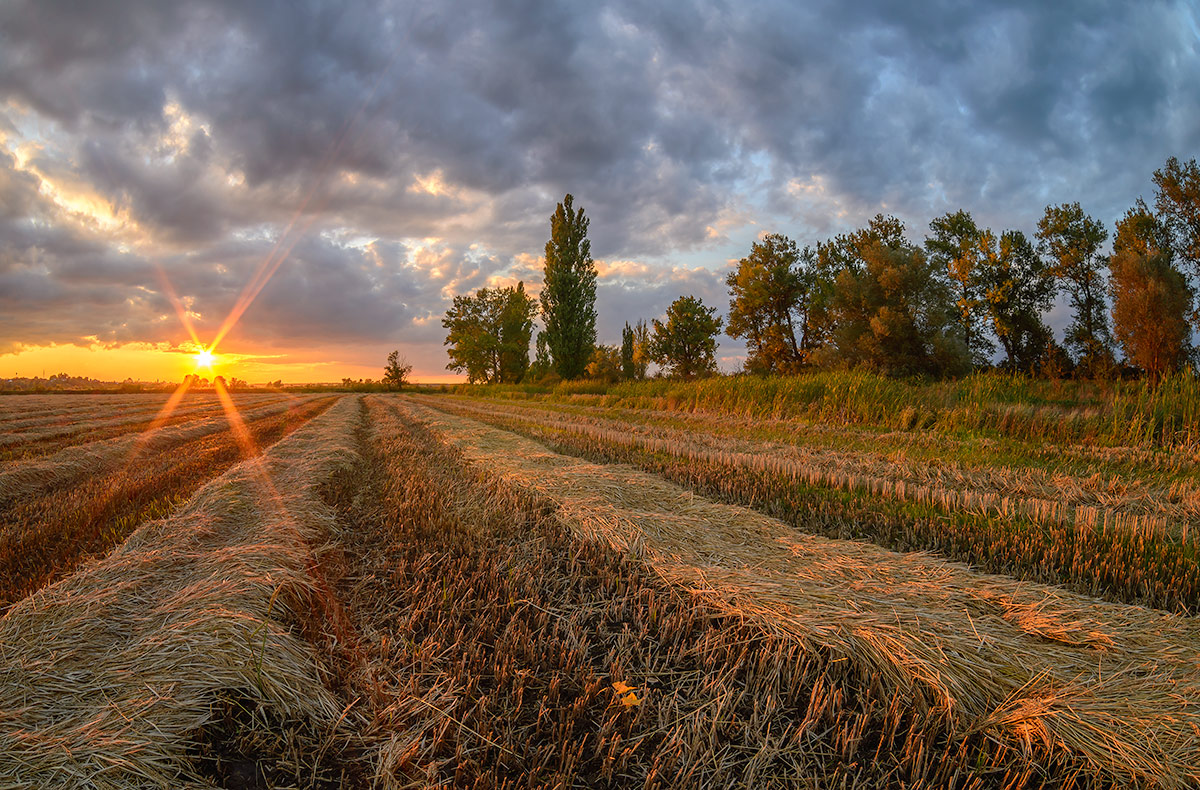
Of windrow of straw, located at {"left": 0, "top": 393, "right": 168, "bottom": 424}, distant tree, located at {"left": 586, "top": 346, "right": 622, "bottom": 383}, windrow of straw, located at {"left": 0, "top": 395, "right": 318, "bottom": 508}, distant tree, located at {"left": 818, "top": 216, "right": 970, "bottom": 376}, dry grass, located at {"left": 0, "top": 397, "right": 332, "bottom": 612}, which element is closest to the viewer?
dry grass, located at {"left": 0, "top": 397, "right": 332, "bottom": 612}

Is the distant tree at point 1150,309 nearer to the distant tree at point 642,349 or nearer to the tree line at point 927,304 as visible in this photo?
the tree line at point 927,304

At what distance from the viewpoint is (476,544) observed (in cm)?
365

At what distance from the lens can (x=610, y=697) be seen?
2004 mm

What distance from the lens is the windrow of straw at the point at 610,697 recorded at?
5.35ft

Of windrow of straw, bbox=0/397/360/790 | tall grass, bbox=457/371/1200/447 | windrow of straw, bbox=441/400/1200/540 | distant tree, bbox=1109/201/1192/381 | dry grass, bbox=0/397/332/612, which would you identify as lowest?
dry grass, bbox=0/397/332/612

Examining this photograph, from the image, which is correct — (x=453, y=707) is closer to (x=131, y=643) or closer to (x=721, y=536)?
(x=131, y=643)

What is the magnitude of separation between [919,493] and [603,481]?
316 cm

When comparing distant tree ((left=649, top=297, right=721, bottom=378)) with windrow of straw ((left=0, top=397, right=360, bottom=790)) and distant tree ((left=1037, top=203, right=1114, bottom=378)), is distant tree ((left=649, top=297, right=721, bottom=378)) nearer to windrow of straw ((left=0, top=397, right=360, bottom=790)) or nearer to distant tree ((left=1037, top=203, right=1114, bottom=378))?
distant tree ((left=1037, top=203, right=1114, bottom=378))

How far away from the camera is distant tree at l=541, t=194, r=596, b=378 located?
38500 mm

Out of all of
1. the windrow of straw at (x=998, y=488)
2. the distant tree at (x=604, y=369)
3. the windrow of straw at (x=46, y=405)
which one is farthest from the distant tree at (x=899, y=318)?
the windrow of straw at (x=46, y=405)

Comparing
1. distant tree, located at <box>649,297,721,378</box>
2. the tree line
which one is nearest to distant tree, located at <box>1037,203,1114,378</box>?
the tree line

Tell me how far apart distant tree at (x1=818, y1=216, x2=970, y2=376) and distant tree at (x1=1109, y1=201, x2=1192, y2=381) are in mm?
6748

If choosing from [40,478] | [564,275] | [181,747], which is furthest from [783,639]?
[564,275]

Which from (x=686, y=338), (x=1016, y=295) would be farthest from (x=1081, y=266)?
(x=686, y=338)
